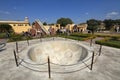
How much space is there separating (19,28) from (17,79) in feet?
98.6

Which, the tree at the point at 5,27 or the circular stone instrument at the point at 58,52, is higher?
the tree at the point at 5,27

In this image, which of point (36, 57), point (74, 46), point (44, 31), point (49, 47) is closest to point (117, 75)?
point (74, 46)

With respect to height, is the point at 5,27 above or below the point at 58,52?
above

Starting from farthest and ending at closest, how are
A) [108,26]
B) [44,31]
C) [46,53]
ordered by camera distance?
[108,26]
[44,31]
[46,53]

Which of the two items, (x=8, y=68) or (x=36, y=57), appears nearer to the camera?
(x=8, y=68)

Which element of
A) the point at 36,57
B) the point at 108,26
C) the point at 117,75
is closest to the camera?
the point at 117,75

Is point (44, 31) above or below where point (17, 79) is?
above

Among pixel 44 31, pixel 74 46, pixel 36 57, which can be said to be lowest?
pixel 36 57

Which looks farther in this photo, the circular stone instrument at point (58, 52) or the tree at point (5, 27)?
the tree at point (5, 27)

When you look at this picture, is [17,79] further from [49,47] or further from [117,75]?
[49,47]

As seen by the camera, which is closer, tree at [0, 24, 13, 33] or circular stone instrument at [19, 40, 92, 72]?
circular stone instrument at [19, 40, 92, 72]

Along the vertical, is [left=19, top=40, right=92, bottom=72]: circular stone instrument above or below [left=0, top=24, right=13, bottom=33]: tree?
below

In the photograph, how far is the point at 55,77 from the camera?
24.2ft

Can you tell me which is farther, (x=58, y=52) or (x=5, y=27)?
(x=5, y=27)
